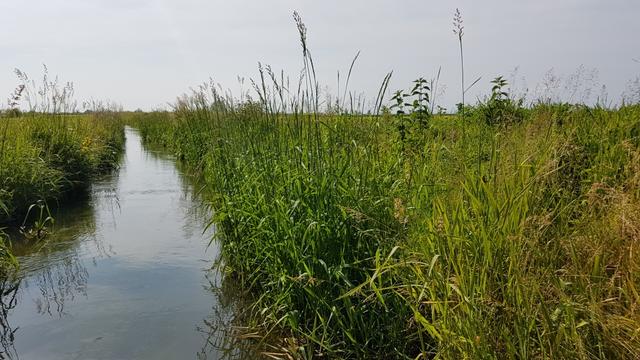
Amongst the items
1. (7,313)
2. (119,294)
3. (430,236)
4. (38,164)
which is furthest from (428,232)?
(38,164)

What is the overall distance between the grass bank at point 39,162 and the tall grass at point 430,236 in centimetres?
271

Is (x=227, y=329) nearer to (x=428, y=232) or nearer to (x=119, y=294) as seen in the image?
(x=119, y=294)

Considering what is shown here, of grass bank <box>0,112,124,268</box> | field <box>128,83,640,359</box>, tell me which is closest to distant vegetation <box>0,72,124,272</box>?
grass bank <box>0,112,124,268</box>

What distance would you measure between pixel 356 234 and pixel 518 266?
3.95 feet

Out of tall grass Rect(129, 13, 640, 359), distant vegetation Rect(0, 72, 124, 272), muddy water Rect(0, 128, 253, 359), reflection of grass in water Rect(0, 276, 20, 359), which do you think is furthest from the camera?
distant vegetation Rect(0, 72, 124, 272)

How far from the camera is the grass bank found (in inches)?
258

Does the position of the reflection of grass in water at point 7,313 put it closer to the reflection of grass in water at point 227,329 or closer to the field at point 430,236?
the reflection of grass in water at point 227,329

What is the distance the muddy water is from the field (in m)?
0.42

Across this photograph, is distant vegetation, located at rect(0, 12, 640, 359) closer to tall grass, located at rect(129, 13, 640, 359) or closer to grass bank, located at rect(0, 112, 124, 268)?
tall grass, located at rect(129, 13, 640, 359)

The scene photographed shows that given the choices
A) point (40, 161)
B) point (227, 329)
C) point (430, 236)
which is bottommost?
point (227, 329)

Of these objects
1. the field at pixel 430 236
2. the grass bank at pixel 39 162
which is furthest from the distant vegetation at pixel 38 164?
the field at pixel 430 236

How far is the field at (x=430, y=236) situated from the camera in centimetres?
211

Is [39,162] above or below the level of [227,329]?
above

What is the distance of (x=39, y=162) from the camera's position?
7.40 metres
